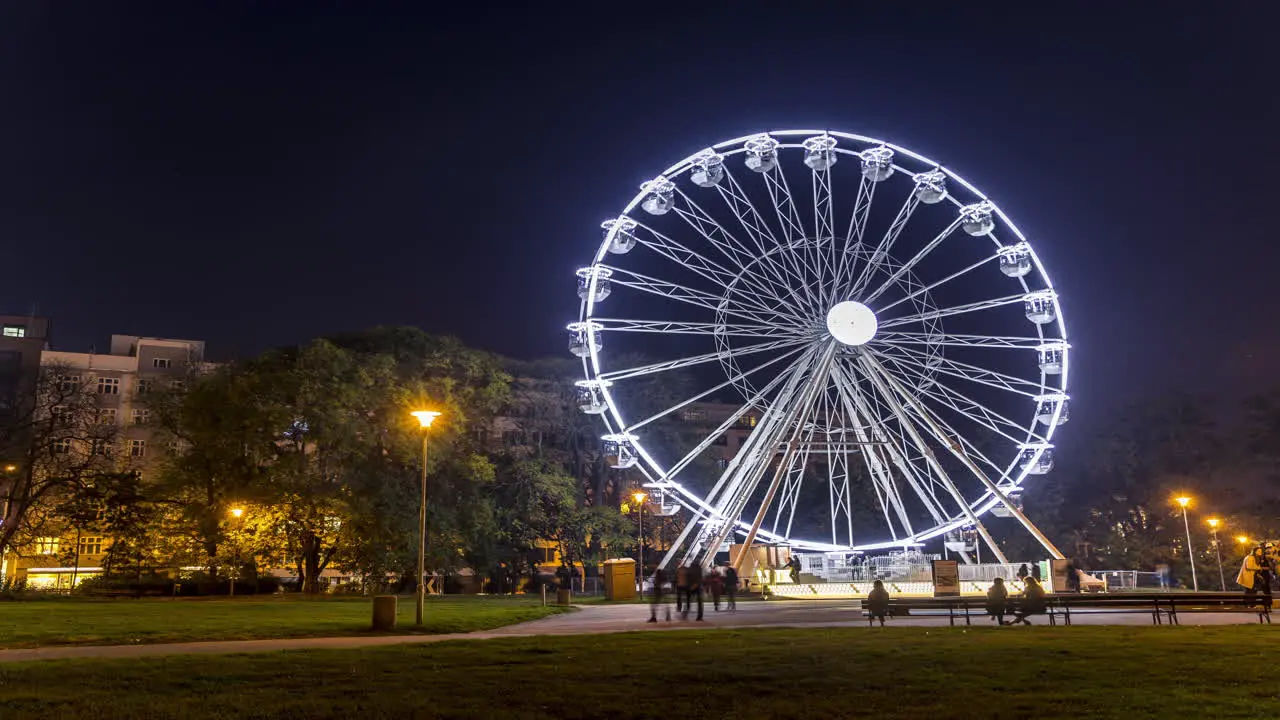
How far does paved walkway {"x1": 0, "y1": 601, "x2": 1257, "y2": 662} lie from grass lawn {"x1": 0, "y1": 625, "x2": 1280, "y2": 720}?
197 centimetres

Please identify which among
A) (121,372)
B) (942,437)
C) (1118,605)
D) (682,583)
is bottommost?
(1118,605)

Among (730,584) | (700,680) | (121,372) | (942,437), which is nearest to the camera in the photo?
(700,680)

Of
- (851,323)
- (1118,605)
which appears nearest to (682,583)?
(1118,605)

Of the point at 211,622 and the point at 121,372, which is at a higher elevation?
the point at 121,372

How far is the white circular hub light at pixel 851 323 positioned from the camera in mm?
36188

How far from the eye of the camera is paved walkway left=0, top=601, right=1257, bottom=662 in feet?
55.3

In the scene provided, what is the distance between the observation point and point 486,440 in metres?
55.6

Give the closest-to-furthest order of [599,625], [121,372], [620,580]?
[599,625] → [620,580] → [121,372]

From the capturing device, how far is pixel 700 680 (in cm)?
1246

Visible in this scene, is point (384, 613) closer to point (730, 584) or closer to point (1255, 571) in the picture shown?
point (730, 584)

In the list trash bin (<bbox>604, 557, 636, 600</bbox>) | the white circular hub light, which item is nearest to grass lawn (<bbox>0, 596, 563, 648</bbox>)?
trash bin (<bbox>604, 557, 636, 600</bbox>)

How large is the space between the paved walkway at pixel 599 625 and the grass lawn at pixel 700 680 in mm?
1967

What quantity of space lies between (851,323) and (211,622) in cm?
2310

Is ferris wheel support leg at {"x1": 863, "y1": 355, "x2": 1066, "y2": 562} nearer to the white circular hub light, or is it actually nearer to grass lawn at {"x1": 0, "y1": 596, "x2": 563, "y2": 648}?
the white circular hub light
